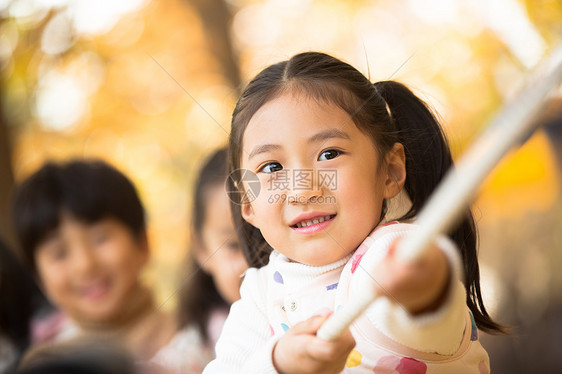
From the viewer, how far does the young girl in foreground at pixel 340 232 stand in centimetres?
39

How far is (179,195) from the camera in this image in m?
2.22

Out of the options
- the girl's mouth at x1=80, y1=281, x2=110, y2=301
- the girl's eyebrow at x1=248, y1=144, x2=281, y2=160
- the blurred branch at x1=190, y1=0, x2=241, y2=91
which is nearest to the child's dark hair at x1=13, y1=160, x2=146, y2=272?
the girl's mouth at x1=80, y1=281, x2=110, y2=301

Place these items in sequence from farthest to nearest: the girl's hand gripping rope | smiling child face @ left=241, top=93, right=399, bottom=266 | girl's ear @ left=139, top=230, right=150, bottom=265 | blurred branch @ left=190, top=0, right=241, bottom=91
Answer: blurred branch @ left=190, top=0, right=241, bottom=91
girl's ear @ left=139, top=230, right=150, bottom=265
smiling child face @ left=241, top=93, right=399, bottom=266
the girl's hand gripping rope

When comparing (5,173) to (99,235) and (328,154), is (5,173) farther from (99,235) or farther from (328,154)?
(328,154)

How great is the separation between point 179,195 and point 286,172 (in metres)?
1.77

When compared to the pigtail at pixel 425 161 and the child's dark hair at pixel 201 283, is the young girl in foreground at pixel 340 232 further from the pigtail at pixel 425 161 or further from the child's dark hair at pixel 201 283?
the child's dark hair at pixel 201 283

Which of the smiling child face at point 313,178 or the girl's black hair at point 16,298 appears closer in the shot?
the smiling child face at point 313,178

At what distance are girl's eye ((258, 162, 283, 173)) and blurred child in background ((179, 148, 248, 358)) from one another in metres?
0.42

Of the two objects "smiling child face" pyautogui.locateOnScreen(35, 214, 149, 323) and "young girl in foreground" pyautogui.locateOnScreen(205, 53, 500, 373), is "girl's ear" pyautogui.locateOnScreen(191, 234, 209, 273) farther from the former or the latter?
"young girl in foreground" pyautogui.locateOnScreen(205, 53, 500, 373)

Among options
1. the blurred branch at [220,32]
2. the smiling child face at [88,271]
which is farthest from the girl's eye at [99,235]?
the blurred branch at [220,32]

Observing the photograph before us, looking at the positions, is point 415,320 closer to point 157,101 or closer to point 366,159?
point 366,159

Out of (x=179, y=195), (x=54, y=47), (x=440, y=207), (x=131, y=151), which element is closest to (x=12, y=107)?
(x=54, y=47)

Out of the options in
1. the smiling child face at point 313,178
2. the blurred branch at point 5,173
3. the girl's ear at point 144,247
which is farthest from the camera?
the blurred branch at point 5,173

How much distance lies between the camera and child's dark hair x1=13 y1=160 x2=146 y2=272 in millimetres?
1093
